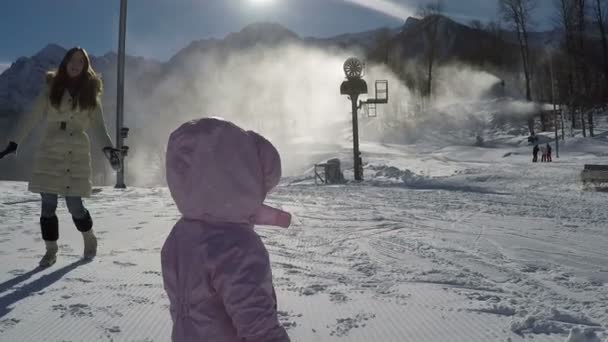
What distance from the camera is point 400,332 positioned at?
2.01 meters

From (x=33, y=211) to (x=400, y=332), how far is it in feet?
18.9

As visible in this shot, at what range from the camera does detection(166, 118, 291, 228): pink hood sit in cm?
126

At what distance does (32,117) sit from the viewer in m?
3.13

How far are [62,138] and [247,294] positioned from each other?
2572 mm

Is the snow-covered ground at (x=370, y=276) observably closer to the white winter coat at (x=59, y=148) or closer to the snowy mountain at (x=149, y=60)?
the white winter coat at (x=59, y=148)

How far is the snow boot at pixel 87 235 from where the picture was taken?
10.9ft

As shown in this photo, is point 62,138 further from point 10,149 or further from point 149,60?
point 149,60

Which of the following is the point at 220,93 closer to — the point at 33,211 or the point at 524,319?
the point at 33,211

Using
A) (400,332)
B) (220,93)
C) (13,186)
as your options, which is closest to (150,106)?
(220,93)

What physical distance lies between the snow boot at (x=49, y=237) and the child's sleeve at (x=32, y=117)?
630 mm

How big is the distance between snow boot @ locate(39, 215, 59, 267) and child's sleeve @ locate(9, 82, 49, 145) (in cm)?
63

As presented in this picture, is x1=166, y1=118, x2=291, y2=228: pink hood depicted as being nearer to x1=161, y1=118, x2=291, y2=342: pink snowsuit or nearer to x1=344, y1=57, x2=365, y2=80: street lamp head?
x1=161, y1=118, x2=291, y2=342: pink snowsuit

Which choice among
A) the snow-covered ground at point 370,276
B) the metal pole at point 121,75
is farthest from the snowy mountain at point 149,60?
A: the snow-covered ground at point 370,276

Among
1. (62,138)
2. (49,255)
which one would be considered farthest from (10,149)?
(49,255)
